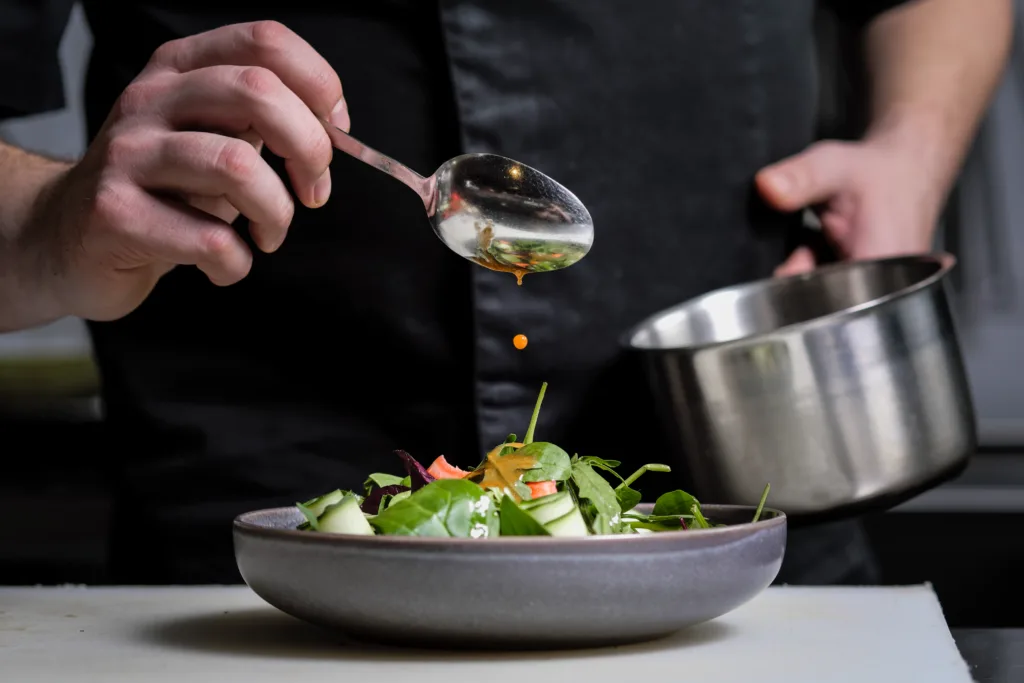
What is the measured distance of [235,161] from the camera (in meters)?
0.79

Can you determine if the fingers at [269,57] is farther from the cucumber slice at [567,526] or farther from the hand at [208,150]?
the cucumber slice at [567,526]

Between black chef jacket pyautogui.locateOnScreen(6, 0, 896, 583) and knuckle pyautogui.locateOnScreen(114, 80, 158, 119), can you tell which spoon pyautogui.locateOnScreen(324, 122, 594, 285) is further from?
black chef jacket pyautogui.locateOnScreen(6, 0, 896, 583)

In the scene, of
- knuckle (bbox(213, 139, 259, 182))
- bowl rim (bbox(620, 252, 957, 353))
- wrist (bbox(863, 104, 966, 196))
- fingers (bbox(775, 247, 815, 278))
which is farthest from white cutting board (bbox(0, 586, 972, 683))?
wrist (bbox(863, 104, 966, 196))

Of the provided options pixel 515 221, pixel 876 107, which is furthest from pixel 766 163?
pixel 515 221

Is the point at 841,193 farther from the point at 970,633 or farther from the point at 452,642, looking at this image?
the point at 452,642

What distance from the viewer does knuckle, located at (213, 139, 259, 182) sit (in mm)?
792

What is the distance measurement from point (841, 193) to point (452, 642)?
739 millimetres

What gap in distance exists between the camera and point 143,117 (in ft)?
2.75

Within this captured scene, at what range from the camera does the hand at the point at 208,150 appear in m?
0.80

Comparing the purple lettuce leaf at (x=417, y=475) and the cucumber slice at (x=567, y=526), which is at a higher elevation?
the purple lettuce leaf at (x=417, y=475)

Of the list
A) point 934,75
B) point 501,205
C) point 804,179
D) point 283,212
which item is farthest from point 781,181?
point 283,212

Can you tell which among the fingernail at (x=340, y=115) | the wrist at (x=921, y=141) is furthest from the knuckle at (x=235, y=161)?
the wrist at (x=921, y=141)

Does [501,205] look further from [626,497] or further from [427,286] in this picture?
[427,286]

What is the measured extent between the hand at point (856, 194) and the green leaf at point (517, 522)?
597mm
